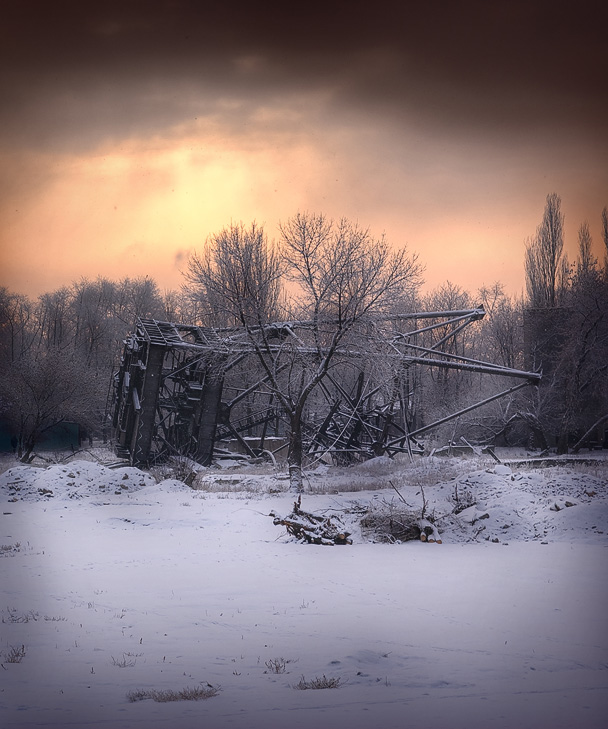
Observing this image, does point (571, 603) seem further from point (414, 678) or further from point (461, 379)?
point (461, 379)

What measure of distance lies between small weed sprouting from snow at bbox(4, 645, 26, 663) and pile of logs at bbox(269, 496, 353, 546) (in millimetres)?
6198

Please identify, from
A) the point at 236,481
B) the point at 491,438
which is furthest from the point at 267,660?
the point at 491,438

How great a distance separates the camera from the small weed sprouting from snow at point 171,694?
439 centimetres

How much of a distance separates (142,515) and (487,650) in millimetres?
9242

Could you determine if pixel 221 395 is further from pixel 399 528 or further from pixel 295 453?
pixel 399 528

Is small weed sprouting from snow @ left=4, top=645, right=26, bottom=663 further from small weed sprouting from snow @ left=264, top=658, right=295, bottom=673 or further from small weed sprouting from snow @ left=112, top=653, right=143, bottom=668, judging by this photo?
small weed sprouting from snow @ left=264, top=658, right=295, bottom=673

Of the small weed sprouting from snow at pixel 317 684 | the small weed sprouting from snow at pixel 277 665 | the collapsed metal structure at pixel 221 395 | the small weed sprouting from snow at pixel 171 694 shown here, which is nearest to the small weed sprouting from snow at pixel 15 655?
the small weed sprouting from snow at pixel 171 694

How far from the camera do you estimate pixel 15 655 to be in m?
5.21

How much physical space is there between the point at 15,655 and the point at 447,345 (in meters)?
39.3

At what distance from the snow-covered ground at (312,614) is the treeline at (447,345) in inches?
121

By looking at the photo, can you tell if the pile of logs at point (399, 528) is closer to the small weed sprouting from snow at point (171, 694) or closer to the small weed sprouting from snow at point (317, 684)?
the small weed sprouting from snow at point (317, 684)

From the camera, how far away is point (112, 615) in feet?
21.9

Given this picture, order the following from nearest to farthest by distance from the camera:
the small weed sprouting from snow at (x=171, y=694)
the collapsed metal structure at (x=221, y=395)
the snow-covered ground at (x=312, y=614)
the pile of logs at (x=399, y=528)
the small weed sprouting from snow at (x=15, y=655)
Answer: the snow-covered ground at (x=312, y=614)
the small weed sprouting from snow at (x=171, y=694)
the small weed sprouting from snow at (x=15, y=655)
the pile of logs at (x=399, y=528)
the collapsed metal structure at (x=221, y=395)

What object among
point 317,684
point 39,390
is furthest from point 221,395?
point 317,684
